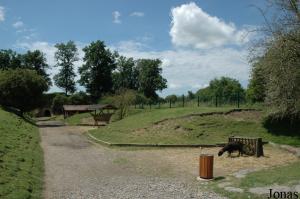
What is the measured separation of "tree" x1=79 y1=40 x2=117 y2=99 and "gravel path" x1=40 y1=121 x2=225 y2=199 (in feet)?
227

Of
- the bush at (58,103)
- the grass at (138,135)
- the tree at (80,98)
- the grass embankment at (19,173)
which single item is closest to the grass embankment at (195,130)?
the grass at (138,135)

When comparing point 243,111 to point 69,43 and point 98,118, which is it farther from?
point 69,43

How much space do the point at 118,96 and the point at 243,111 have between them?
89.4 feet

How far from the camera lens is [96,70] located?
3578 inches

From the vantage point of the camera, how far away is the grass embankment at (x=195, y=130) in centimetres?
2508

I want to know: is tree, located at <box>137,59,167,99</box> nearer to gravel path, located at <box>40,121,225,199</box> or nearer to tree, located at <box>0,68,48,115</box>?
tree, located at <box>0,68,48,115</box>

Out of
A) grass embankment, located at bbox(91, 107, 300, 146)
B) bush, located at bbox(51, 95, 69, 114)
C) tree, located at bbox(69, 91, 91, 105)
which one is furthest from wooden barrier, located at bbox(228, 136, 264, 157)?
bush, located at bbox(51, 95, 69, 114)

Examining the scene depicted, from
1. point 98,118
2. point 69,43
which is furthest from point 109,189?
point 69,43

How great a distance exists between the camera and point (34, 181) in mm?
12320

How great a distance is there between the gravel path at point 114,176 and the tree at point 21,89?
31.3 meters

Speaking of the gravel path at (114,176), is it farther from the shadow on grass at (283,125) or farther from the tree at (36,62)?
the tree at (36,62)

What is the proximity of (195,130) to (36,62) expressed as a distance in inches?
3007

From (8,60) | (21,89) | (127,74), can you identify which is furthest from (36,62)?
(21,89)

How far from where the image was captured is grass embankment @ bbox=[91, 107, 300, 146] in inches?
987
